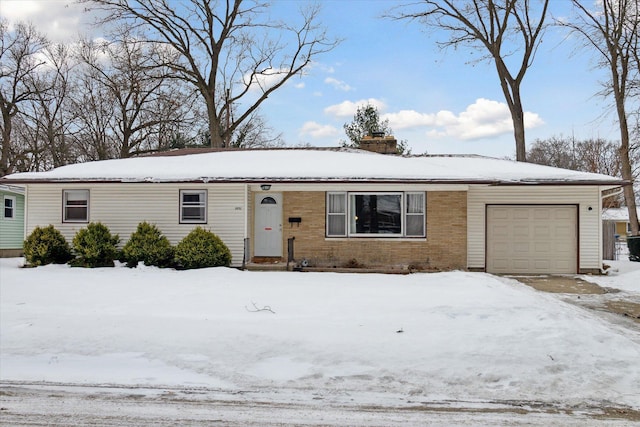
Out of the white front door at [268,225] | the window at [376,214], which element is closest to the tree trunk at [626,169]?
the window at [376,214]

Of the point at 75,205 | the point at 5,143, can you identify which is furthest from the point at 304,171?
the point at 5,143

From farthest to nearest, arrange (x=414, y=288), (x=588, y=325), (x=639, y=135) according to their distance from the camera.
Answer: (x=639, y=135)
(x=414, y=288)
(x=588, y=325)

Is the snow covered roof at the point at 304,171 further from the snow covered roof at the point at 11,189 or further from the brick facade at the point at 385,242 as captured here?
the snow covered roof at the point at 11,189

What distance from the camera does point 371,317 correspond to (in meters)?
7.61

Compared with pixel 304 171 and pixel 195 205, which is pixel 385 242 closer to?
pixel 304 171

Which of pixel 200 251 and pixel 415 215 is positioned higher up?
pixel 415 215

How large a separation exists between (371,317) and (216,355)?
2.69 meters

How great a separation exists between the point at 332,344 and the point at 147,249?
29.9 feet

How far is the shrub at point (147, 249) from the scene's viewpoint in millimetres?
13766

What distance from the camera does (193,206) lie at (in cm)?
1492

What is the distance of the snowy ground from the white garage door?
18.9ft

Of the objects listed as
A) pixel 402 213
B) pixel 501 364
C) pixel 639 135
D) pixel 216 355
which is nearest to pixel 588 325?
pixel 501 364

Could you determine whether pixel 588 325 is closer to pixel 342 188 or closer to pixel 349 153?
pixel 342 188

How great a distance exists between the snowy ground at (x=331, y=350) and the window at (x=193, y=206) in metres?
5.31
